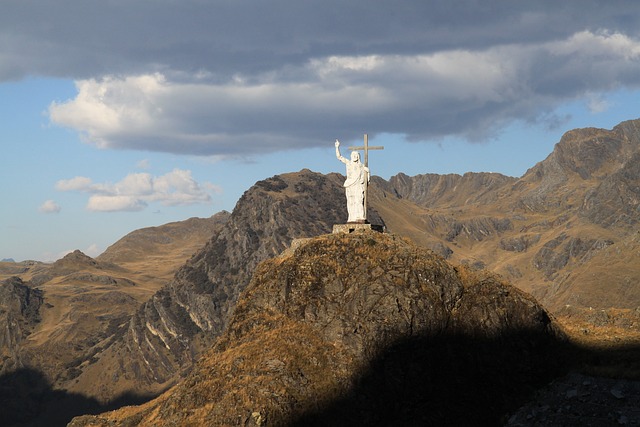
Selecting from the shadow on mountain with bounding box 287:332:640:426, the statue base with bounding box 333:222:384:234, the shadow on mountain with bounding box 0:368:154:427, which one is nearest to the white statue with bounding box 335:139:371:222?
the statue base with bounding box 333:222:384:234

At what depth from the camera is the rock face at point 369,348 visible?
40625 mm

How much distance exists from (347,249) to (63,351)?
17256 cm

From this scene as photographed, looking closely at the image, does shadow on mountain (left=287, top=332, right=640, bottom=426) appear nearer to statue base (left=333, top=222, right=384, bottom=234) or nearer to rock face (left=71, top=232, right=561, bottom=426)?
rock face (left=71, top=232, right=561, bottom=426)

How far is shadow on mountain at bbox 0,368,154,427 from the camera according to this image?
164 meters

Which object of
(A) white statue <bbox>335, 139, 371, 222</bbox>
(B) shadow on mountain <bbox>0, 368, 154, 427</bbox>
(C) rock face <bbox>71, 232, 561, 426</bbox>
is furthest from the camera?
(B) shadow on mountain <bbox>0, 368, 154, 427</bbox>

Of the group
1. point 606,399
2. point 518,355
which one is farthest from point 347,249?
point 606,399

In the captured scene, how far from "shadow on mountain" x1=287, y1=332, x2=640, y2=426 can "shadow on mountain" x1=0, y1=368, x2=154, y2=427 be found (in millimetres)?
132127

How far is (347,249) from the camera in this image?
4928 cm

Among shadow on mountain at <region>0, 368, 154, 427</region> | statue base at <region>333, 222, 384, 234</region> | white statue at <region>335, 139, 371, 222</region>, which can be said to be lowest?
shadow on mountain at <region>0, 368, 154, 427</region>

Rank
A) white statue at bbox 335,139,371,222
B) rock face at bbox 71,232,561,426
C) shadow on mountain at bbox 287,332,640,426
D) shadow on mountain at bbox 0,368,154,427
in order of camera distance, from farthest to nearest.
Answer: shadow on mountain at bbox 0,368,154,427 → white statue at bbox 335,139,371,222 → rock face at bbox 71,232,561,426 → shadow on mountain at bbox 287,332,640,426

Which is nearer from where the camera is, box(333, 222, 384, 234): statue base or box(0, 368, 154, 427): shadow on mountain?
box(333, 222, 384, 234): statue base

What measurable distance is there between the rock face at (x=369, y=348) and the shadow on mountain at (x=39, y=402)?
12509cm

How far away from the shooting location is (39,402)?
17512 centimetres

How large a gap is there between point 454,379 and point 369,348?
5623mm
